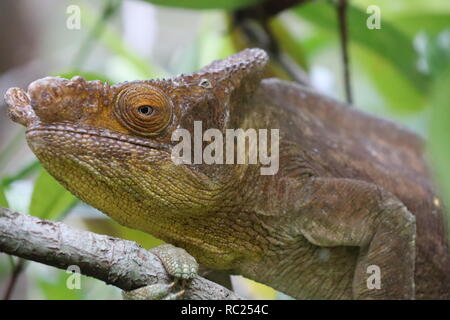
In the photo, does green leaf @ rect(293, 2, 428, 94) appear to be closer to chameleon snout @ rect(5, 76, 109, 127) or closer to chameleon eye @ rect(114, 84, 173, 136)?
chameleon eye @ rect(114, 84, 173, 136)

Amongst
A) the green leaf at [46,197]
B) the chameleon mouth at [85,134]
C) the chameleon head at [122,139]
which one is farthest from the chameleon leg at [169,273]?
the green leaf at [46,197]

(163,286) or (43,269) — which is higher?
(43,269)

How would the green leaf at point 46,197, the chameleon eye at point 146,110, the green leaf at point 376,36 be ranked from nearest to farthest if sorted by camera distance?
1. the chameleon eye at point 146,110
2. the green leaf at point 46,197
3. the green leaf at point 376,36

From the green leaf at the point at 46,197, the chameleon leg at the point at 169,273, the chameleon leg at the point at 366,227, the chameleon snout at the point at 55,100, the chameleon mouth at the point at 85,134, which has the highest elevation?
the chameleon snout at the point at 55,100

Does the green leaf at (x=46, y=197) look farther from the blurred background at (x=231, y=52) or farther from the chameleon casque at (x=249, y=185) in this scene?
the chameleon casque at (x=249, y=185)

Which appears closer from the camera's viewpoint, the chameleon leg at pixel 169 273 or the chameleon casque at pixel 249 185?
the chameleon leg at pixel 169 273

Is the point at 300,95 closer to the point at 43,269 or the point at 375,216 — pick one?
the point at 375,216

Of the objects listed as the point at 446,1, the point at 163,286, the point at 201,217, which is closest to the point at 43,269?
the point at 201,217
